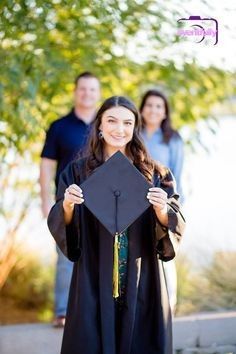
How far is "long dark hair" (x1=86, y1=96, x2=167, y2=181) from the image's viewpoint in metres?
3.48

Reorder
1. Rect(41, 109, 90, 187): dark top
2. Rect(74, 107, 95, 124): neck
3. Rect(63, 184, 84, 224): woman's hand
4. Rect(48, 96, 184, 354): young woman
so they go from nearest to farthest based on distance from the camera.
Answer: Rect(63, 184, 84, 224): woman's hand
Rect(48, 96, 184, 354): young woman
Rect(41, 109, 90, 187): dark top
Rect(74, 107, 95, 124): neck

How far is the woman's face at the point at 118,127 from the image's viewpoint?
346 centimetres

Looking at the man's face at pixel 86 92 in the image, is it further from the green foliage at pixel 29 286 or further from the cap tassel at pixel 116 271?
the green foliage at pixel 29 286

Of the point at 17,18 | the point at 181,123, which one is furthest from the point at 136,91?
the point at 17,18

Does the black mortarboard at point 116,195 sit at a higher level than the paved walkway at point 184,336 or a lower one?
higher

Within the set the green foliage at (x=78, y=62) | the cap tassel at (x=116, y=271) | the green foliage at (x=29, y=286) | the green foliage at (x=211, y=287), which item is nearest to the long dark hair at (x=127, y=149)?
the cap tassel at (x=116, y=271)

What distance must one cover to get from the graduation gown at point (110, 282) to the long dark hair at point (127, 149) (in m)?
0.08

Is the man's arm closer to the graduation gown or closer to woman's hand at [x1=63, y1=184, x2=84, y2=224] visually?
the graduation gown

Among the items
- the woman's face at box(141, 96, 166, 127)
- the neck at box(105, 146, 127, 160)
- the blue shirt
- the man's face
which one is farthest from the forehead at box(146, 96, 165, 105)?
the neck at box(105, 146, 127, 160)

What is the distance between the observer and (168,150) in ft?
15.8

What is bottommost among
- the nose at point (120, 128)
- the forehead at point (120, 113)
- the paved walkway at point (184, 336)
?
the paved walkway at point (184, 336)

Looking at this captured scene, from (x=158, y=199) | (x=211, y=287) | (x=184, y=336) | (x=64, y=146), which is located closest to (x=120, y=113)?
(x=158, y=199)

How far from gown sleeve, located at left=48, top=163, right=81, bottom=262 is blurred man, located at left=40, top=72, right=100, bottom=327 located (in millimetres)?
1301

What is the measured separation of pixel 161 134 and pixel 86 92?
599mm
